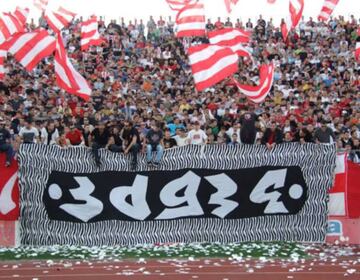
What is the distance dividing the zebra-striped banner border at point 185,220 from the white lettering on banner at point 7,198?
9.5 inches

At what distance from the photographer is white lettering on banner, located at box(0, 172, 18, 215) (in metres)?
14.9

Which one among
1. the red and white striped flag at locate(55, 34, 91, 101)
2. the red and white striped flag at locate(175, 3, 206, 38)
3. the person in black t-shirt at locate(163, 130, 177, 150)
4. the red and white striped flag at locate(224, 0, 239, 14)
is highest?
the red and white striped flag at locate(224, 0, 239, 14)

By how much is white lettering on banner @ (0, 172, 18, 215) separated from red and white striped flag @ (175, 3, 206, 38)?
10.9m

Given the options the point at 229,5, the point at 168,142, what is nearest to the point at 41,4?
the point at 229,5

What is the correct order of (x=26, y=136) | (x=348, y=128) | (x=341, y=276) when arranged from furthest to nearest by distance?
(x=348, y=128)
(x=26, y=136)
(x=341, y=276)

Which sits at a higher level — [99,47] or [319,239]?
[99,47]

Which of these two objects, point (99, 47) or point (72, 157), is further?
point (99, 47)

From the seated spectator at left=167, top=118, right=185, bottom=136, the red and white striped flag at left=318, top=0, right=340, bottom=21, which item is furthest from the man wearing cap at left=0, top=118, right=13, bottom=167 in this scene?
the red and white striped flag at left=318, top=0, right=340, bottom=21

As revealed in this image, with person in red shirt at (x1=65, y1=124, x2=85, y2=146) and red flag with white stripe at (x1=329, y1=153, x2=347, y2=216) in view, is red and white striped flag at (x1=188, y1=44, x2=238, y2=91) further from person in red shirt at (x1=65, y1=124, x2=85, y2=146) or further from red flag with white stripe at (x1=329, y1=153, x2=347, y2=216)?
red flag with white stripe at (x1=329, y1=153, x2=347, y2=216)

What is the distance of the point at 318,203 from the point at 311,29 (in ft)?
63.8

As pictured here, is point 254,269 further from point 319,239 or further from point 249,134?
point 249,134

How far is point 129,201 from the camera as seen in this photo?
49.3 ft

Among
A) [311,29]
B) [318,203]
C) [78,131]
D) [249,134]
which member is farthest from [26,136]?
[311,29]

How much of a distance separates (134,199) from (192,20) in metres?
10.8
